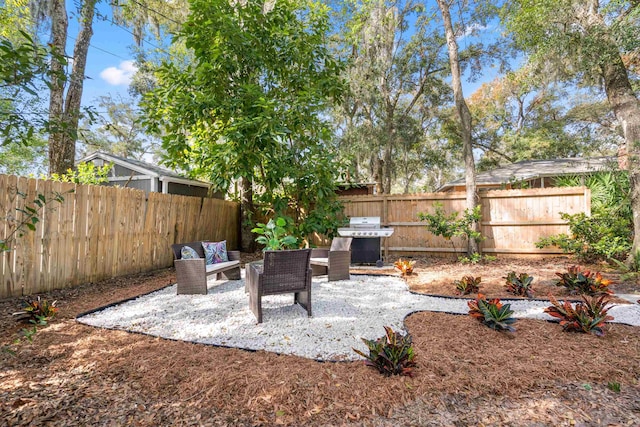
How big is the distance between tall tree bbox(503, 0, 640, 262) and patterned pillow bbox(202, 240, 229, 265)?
6536mm

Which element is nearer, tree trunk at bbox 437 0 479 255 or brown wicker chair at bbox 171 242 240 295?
brown wicker chair at bbox 171 242 240 295

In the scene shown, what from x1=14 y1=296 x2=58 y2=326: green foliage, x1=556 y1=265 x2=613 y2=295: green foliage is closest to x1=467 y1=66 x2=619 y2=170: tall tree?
x1=556 y1=265 x2=613 y2=295: green foliage

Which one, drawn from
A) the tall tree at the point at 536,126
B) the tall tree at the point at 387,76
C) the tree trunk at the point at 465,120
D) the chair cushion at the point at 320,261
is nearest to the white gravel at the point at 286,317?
the chair cushion at the point at 320,261

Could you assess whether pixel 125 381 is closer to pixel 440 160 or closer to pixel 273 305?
pixel 273 305

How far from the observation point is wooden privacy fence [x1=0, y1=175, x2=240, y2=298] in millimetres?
3613

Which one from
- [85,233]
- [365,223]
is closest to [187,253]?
[85,233]

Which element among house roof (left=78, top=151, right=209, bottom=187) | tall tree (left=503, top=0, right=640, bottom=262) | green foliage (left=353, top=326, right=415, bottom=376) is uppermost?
tall tree (left=503, top=0, right=640, bottom=262)

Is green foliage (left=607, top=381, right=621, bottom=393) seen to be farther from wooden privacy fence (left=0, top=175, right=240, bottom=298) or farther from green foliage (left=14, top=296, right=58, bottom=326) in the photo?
green foliage (left=14, top=296, right=58, bottom=326)

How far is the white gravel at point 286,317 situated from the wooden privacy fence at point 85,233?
1175mm

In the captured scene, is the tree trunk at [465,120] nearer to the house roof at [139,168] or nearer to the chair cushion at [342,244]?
the chair cushion at [342,244]

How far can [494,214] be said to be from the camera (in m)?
7.10

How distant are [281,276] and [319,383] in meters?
1.47

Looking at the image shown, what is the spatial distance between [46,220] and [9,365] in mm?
2402

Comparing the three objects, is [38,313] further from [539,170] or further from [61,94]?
[539,170]
